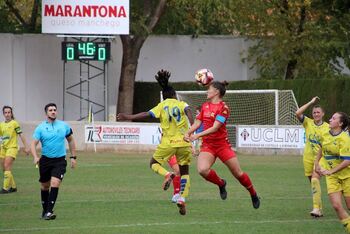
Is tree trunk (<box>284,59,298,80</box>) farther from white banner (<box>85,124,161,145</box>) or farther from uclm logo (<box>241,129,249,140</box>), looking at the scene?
white banner (<box>85,124,161,145</box>)

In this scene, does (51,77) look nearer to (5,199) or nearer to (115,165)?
(115,165)

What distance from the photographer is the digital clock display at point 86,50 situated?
135 ft

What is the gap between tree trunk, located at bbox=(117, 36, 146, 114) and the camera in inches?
1892

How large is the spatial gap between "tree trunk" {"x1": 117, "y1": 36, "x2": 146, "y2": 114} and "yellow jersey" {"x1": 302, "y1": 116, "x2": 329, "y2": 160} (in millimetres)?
30679

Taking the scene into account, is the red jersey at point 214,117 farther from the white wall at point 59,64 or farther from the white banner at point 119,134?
the white wall at point 59,64

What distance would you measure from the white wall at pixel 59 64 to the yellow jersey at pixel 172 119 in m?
31.3

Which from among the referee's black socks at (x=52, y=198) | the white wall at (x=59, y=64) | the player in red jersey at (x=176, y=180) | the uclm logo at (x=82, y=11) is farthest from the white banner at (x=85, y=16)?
the referee's black socks at (x=52, y=198)

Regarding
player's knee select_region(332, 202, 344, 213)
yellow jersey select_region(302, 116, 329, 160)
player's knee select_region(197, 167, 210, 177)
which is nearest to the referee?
player's knee select_region(197, 167, 210, 177)

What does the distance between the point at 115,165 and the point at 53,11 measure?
14.4 m

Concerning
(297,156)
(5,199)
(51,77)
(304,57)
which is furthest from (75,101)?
(5,199)

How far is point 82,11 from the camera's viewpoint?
4369 cm

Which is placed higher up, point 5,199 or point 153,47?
point 153,47

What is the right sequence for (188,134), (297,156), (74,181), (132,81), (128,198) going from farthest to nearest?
(132,81)
(297,156)
(74,181)
(128,198)
(188,134)

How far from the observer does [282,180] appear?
988 inches
